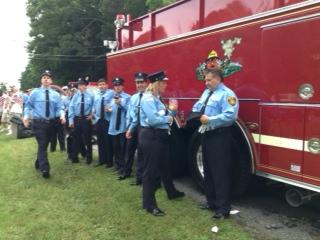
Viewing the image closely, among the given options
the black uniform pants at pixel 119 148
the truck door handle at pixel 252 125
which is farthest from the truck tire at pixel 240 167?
the black uniform pants at pixel 119 148

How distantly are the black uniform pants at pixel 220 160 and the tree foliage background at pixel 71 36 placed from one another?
33.6 m

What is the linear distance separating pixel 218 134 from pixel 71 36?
35.6 metres

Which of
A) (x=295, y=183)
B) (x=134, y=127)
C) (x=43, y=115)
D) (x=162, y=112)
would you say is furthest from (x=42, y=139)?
(x=295, y=183)

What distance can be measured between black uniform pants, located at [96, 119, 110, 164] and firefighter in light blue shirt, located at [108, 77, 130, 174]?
364 millimetres

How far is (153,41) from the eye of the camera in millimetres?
7820

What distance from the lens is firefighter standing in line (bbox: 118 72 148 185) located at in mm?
6875

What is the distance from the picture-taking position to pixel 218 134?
17.9ft

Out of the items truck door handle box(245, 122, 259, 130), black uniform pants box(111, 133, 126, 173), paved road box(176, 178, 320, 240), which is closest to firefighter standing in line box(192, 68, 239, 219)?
truck door handle box(245, 122, 259, 130)

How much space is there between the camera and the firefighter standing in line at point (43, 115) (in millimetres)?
8047

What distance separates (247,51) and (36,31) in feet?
127

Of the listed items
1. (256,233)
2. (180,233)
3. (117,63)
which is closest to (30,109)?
(117,63)

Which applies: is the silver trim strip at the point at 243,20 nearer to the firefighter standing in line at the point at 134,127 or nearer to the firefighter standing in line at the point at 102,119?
the firefighter standing in line at the point at 134,127

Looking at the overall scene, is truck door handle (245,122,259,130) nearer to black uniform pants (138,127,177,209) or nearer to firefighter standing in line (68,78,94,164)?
black uniform pants (138,127,177,209)

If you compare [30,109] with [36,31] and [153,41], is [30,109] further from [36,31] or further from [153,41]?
[36,31]
